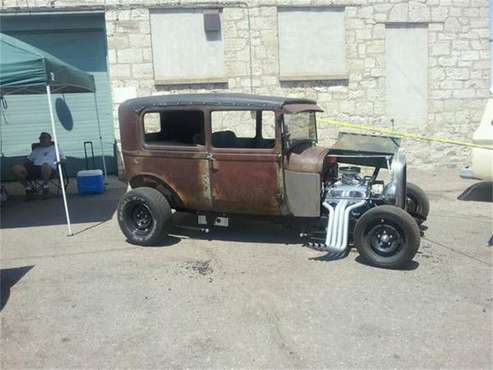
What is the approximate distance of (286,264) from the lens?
492 centimetres

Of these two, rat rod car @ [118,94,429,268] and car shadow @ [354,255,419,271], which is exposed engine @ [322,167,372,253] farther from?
car shadow @ [354,255,419,271]

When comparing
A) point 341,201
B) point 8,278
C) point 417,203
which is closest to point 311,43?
point 417,203

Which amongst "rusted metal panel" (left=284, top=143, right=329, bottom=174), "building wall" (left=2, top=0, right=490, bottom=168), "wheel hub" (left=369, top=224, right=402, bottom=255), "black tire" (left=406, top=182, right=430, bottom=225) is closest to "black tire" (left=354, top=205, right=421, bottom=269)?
"wheel hub" (left=369, top=224, right=402, bottom=255)

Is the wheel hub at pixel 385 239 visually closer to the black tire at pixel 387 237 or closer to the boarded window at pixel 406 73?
the black tire at pixel 387 237

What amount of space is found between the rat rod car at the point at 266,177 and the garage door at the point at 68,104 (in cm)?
556

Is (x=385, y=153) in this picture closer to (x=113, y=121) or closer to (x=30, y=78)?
(x=30, y=78)

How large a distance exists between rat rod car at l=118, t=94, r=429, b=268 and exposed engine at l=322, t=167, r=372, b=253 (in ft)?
0.04

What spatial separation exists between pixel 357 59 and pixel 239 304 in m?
7.95

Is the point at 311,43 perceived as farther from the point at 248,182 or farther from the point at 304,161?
the point at 248,182

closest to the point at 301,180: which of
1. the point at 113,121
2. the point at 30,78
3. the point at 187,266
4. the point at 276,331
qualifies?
the point at 187,266

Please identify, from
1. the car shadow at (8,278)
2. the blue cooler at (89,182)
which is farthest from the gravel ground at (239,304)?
the blue cooler at (89,182)

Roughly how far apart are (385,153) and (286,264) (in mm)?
1696

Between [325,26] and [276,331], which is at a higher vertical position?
[325,26]

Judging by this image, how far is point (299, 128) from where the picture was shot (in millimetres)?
5625
